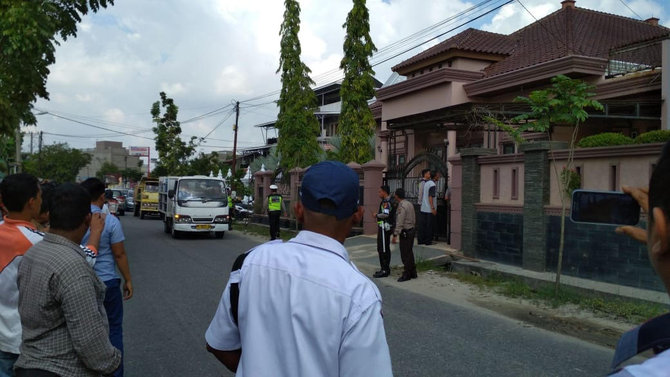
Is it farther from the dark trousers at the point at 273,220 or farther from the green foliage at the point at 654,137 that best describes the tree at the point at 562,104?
the dark trousers at the point at 273,220

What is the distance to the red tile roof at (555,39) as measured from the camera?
1664 centimetres

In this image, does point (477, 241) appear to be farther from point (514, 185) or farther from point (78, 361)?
point (78, 361)

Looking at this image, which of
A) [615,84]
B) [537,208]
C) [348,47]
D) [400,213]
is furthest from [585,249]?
[348,47]

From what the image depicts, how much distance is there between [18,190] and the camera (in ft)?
10.8

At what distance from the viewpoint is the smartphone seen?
1.64 meters

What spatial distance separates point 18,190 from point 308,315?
8.14 ft

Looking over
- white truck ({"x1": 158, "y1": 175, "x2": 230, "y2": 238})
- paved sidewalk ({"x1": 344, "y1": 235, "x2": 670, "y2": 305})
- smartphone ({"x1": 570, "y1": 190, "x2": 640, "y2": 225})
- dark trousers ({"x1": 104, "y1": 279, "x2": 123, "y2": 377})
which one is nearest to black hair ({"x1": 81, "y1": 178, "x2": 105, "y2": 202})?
dark trousers ({"x1": 104, "y1": 279, "x2": 123, "y2": 377})

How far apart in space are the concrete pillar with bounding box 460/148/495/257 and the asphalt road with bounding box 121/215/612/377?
108 inches

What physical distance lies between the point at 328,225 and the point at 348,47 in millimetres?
18260

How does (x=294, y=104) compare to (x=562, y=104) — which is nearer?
(x=562, y=104)

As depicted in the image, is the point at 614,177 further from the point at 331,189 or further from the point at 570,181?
the point at 331,189

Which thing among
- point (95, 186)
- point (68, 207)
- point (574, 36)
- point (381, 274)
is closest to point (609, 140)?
point (381, 274)

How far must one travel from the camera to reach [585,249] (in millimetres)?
9164

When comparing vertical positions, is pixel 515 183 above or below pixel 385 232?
above
